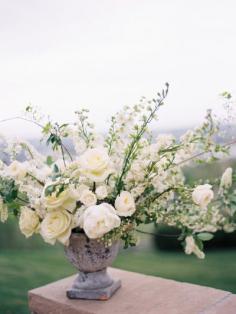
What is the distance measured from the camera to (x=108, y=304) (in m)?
1.24

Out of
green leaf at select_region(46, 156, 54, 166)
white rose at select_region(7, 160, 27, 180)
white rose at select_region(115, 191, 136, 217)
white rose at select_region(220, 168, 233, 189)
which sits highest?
green leaf at select_region(46, 156, 54, 166)

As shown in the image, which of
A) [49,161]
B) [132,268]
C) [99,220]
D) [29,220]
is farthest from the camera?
[132,268]

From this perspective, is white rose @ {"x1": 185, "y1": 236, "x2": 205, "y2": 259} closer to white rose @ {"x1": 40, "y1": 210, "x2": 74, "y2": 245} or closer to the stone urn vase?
the stone urn vase


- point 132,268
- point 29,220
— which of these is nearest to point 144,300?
point 29,220

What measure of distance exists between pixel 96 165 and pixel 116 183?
98 millimetres

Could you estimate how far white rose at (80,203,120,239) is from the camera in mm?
1042

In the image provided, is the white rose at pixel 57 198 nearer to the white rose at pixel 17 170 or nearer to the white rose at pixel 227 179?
the white rose at pixel 17 170

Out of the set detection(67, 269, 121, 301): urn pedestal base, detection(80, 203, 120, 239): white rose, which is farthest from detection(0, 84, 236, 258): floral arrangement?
detection(67, 269, 121, 301): urn pedestal base

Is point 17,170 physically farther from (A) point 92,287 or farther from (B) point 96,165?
(A) point 92,287

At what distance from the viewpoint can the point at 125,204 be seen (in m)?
1.10

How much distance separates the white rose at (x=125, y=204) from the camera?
1097 millimetres

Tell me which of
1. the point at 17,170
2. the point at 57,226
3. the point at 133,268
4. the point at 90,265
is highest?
the point at 17,170

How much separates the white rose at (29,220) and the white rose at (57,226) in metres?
0.03

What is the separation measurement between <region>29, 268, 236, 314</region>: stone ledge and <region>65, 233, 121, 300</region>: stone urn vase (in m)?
0.02
